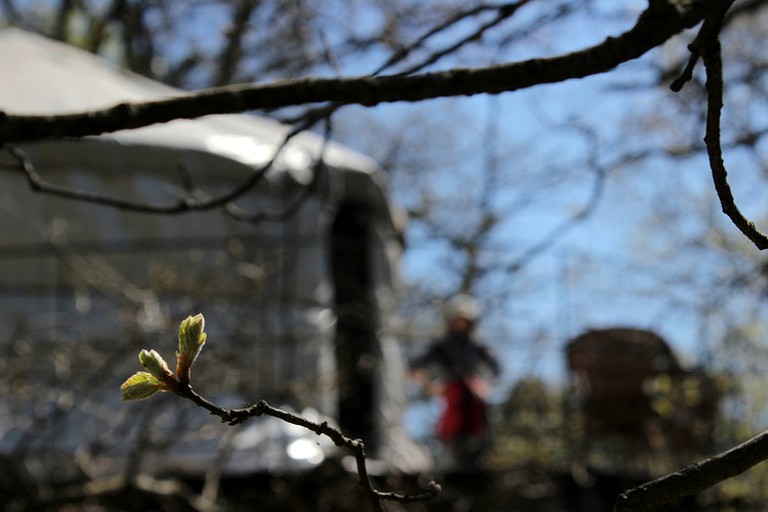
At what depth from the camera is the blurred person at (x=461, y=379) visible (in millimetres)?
7270

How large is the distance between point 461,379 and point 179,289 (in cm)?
186

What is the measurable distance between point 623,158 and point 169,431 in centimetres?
239

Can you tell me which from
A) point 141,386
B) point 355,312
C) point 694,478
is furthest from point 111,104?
point 694,478

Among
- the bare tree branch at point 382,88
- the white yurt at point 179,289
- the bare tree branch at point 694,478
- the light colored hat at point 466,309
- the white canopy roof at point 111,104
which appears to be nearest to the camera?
the bare tree branch at point 694,478

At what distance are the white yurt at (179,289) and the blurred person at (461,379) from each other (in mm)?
367

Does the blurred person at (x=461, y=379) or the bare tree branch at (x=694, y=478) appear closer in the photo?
the bare tree branch at (x=694, y=478)

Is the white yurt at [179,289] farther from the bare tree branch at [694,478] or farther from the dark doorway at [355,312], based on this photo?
the bare tree branch at [694,478]

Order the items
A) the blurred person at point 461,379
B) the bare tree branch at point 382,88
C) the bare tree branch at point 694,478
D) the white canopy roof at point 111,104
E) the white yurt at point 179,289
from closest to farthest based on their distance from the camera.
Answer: the bare tree branch at point 694,478 < the bare tree branch at point 382,88 < the white yurt at point 179,289 < the blurred person at point 461,379 < the white canopy roof at point 111,104

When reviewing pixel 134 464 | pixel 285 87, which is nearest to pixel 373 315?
pixel 134 464

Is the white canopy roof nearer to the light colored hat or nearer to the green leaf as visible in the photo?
the light colored hat

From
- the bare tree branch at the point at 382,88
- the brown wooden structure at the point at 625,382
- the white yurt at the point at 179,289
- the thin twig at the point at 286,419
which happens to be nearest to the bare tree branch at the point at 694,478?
the thin twig at the point at 286,419

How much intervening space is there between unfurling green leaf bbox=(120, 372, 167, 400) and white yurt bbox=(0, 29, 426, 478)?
3.72 metres

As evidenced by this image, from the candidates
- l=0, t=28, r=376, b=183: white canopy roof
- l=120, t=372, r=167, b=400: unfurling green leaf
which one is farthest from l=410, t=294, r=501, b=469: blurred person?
l=120, t=372, r=167, b=400: unfurling green leaf

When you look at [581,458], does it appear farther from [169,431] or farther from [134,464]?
[134,464]
